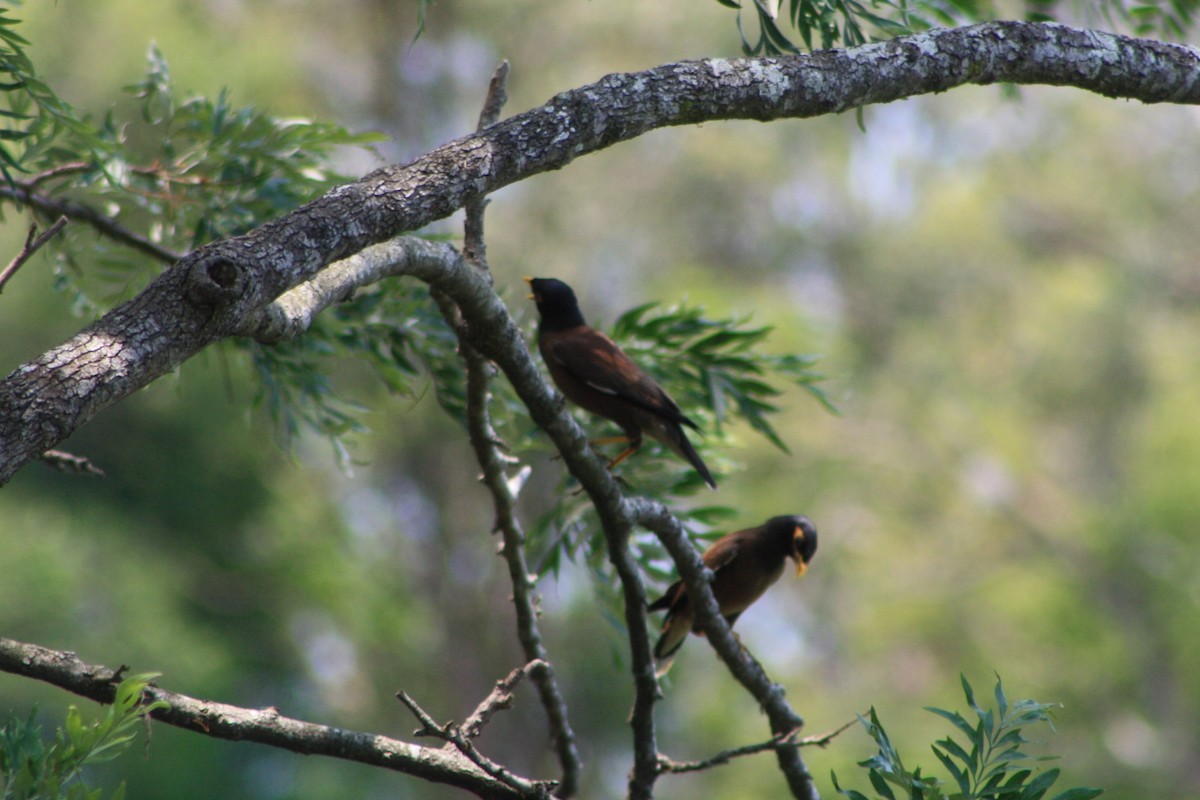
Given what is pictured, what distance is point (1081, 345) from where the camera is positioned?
18.9 meters

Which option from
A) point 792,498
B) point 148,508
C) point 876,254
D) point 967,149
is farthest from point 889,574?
point 148,508

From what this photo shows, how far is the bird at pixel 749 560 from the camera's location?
13.0ft

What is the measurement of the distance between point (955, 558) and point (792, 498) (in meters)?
2.97

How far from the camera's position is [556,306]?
4.34 metres

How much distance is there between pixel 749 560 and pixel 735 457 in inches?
391

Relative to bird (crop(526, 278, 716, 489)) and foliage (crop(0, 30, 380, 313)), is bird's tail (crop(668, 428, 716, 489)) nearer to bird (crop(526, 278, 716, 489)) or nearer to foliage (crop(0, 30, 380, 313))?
bird (crop(526, 278, 716, 489))

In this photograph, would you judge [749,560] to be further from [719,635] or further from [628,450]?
[719,635]

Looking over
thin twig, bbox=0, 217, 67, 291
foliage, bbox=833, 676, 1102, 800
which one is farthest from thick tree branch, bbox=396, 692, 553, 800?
thin twig, bbox=0, 217, 67, 291

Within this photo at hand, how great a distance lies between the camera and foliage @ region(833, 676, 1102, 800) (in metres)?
1.76

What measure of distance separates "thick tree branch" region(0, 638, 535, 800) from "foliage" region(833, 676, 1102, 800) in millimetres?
573

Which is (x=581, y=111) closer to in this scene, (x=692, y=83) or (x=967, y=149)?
(x=692, y=83)

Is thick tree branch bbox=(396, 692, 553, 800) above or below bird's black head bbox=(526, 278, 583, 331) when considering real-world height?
below

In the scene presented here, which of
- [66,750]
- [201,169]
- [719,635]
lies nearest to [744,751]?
[719,635]

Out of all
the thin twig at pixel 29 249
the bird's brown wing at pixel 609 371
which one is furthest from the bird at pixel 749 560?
the thin twig at pixel 29 249
